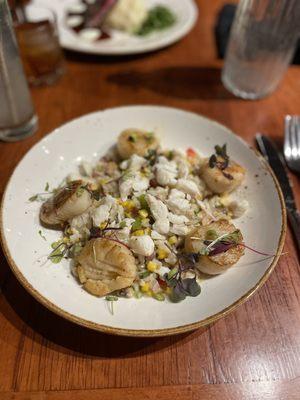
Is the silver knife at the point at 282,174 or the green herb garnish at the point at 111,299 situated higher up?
the green herb garnish at the point at 111,299

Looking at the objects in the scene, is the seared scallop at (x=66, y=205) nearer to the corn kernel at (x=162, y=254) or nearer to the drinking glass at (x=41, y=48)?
the corn kernel at (x=162, y=254)

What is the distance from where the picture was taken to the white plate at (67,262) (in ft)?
3.91

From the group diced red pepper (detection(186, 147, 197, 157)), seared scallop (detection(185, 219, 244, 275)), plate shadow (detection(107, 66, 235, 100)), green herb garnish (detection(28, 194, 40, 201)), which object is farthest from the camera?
plate shadow (detection(107, 66, 235, 100))

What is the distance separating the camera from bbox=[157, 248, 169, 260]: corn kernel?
138 cm

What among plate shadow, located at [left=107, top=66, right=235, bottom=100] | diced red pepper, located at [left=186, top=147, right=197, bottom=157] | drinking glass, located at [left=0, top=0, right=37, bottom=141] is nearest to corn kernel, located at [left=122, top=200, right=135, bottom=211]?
diced red pepper, located at [left=186, top=147, right=197, bottom=157]

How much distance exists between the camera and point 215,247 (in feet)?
4.31

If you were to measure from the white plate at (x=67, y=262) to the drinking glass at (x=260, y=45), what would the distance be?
2.32 ft

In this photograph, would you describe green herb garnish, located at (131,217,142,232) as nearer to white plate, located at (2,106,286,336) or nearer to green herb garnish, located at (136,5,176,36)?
white plate, located at (2,106,286,336)

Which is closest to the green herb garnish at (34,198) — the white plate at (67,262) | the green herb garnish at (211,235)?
the white plate at (67,262)

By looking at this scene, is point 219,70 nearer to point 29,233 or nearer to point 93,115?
point 93,115

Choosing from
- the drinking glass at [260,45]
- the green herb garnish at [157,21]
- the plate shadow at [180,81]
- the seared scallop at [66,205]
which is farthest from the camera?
the green herb garnish at [157,21]

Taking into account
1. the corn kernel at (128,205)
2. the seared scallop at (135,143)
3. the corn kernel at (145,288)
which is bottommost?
the corn kernel at (145,288)

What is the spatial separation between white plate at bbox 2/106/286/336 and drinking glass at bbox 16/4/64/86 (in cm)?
80

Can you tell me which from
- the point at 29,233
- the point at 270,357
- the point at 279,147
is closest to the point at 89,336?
the point at 29,233
